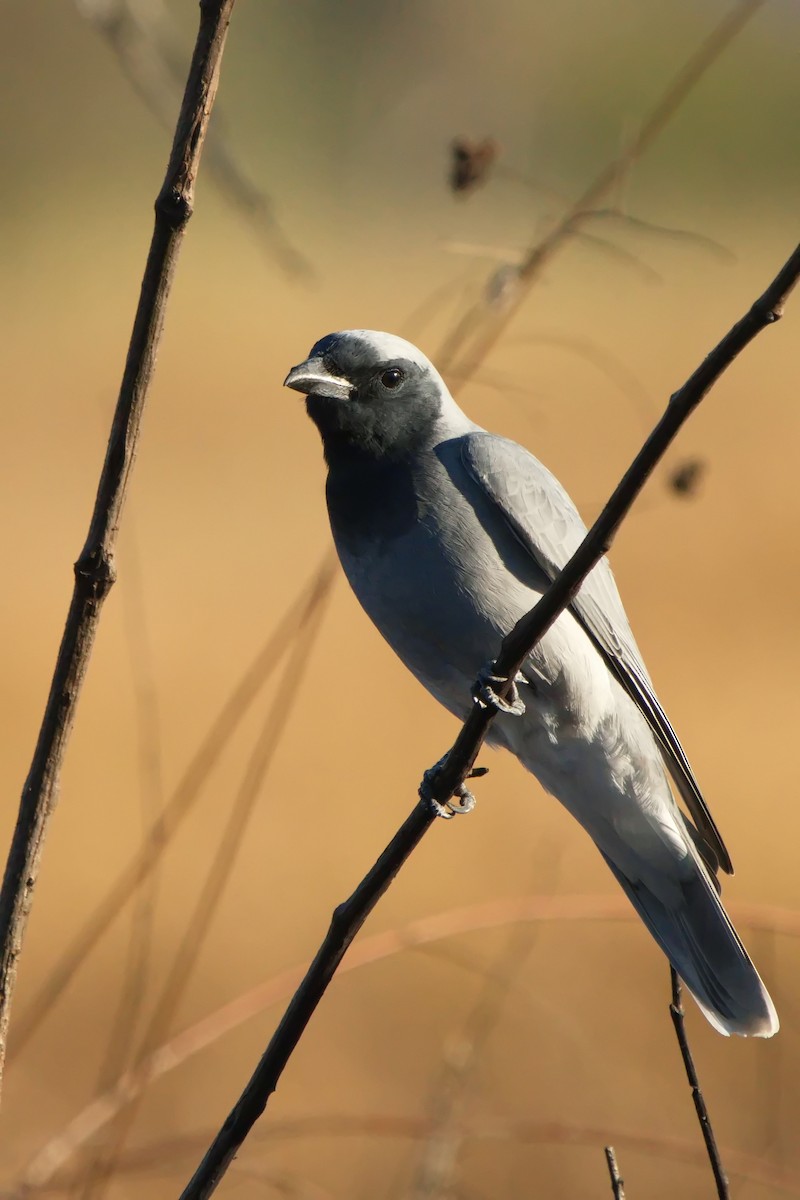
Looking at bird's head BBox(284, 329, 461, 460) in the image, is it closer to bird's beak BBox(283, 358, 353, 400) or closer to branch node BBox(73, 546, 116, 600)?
bird's beak BBox(283, 358, 353, 400)

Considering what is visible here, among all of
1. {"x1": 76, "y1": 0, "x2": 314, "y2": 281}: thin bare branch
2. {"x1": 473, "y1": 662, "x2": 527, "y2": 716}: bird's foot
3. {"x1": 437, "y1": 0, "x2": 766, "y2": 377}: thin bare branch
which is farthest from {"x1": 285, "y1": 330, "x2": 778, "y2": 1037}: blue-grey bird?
{"x1": 76, "y1": 0, "x2": 314, "y2": 281}: thin bare branch

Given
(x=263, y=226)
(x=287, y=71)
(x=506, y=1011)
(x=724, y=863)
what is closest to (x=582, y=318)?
(x=287, y=71)

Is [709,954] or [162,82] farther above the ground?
[162,82]

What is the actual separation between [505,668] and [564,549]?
4.49 ft

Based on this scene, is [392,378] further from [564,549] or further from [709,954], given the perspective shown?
[709,954]

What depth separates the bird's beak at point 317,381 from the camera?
3174 mm

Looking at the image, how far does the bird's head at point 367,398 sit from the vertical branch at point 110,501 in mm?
1779

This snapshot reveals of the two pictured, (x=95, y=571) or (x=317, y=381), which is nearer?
(x=95, y=571)

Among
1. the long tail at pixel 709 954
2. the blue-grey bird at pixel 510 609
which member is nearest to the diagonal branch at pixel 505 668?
the blue-grey bird at pixel 510 609

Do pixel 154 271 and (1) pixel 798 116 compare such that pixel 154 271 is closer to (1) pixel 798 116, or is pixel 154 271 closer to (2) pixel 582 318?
(2) pixel 582 318

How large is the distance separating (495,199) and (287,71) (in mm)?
7120

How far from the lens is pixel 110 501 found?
151 cm

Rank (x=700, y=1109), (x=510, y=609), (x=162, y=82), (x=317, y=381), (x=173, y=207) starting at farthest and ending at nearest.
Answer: (x=317, y=381)
(x=510, y=609)
(x=162, y=82)
(x=700, y=1109)
(x=173, y=207)

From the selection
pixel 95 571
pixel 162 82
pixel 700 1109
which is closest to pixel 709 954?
pixel 700 1109
